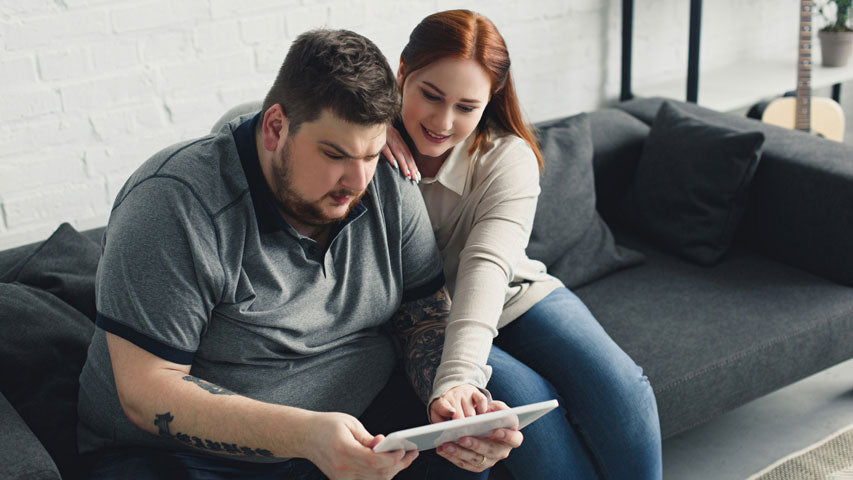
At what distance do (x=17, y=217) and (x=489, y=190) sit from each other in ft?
3.87

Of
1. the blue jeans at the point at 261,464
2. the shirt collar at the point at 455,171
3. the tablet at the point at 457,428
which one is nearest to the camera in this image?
the tablet at the point at 457,428

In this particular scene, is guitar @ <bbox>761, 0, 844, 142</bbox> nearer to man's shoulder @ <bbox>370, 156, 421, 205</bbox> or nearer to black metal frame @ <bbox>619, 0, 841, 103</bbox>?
black metal frame @ <bbox>619, 0, 841, 103</bbox>

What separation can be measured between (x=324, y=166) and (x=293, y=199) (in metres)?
0.08

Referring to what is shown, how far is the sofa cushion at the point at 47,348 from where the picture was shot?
1385 mm

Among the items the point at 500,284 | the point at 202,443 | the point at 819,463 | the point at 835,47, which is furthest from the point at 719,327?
the point at 835,47

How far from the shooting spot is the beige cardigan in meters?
1.43

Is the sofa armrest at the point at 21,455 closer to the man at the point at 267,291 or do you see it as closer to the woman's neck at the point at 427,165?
the man at the point at 267,291

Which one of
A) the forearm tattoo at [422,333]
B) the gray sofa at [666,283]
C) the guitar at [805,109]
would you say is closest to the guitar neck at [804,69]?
the guitar at [805,109]

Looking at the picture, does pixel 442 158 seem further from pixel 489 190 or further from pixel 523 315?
pixel 523 315

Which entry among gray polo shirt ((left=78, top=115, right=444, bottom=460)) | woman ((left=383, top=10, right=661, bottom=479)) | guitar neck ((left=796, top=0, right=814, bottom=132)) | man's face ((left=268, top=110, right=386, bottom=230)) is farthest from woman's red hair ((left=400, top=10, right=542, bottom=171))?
guitar neck ((left=796, top=0, right=814, bottom=132))

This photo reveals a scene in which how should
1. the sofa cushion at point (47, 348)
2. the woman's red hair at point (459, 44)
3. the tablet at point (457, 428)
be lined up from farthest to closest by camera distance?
the woman's red hair at point (459, 44) < the sofa cushion at point (47, 348) < the tablet at point (457, 428)

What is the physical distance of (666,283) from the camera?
204 centimetres

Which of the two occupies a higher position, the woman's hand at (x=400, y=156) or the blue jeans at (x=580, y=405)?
the woman's hand at (x=400, y=156)

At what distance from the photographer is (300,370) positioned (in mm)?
1379
